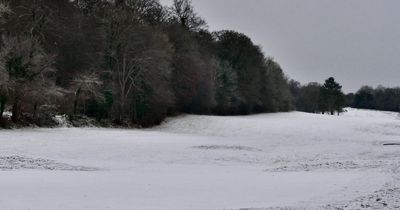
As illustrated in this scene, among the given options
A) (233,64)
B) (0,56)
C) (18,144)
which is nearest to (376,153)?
(18,144)

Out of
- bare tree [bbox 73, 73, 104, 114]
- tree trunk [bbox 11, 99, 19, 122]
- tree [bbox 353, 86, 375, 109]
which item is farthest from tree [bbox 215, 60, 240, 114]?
tree [bbox 353, 86, 375, 109]

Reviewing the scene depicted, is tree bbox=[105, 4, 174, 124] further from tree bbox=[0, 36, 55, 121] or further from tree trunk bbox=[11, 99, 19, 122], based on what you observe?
tree trunk bbox=[11, 99, 19, 122]

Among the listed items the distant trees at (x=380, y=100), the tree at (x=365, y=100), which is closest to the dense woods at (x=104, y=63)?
the distant trees at (x=380, y=100)

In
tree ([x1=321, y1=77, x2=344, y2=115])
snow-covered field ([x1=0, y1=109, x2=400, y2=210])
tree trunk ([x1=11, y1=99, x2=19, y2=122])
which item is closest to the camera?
snow-covered field ([x1=0, y1=109, x2=400, y2=210])

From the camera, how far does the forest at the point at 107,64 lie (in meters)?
37.7

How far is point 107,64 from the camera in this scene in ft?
171

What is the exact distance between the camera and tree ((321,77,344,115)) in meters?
124

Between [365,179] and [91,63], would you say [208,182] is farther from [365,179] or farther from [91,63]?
[91,63]

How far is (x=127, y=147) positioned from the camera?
28531mm

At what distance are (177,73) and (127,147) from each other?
111ft

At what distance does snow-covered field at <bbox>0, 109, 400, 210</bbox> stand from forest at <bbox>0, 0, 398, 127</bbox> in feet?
19.3

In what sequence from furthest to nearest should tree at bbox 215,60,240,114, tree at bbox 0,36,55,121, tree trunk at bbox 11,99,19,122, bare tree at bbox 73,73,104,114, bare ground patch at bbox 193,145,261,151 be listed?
tree at bbox 215,60,240,114 < bare tree at bbox 73,73,104,114 < tree trunk at bbox 11,99,19,122 < tree at bbox 0,36,55,121 < bare ground patch at bbox 193,145,261,151

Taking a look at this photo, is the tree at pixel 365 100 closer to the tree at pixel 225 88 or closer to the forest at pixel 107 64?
the tree at pixel 225 88

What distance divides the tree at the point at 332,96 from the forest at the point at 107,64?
52678 mm
